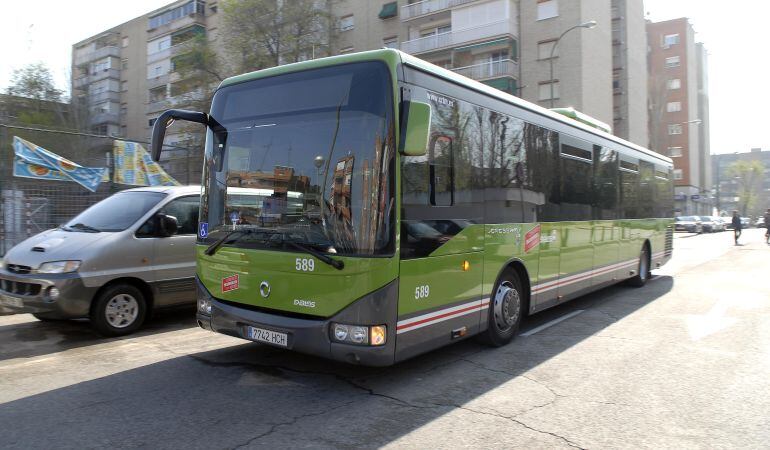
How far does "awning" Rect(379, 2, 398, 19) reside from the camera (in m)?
40.7

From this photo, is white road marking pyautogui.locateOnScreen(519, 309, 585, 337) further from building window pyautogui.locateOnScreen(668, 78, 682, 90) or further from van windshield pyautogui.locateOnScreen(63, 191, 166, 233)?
building window pyautogui.locateOnScreen(668, 78, 682, 90)

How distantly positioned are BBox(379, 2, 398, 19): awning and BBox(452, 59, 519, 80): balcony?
849cm

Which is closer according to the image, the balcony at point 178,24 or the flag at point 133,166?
the flag at point 133,166

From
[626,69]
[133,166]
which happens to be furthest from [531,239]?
[626,69]

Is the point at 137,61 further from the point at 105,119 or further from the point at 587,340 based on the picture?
the point at 587,340

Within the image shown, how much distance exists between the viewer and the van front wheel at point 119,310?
20.3ft

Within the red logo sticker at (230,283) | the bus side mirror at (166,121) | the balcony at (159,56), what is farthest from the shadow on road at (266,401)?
the balcony at (159,56)

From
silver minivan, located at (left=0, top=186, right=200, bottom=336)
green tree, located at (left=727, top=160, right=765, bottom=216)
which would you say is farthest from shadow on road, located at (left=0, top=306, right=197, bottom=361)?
green tree, located at (left=727, top=160, right=765, bottom=216)

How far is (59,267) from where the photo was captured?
5980mm

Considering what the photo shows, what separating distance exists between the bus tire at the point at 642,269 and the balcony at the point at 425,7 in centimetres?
3007

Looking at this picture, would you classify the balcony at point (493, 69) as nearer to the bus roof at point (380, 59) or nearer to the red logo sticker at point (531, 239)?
the red logo sticker at point (531, 239)

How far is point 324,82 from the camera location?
4434 millimetres

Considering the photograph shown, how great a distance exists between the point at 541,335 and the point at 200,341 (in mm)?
4255

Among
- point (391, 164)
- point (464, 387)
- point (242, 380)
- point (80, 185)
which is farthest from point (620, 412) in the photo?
point (80, 185)
